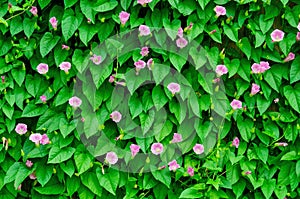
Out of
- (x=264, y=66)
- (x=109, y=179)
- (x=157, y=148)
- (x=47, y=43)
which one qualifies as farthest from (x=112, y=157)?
(x=264, y=66)

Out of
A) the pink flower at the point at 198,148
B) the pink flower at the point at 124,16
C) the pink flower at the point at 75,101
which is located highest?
the pink flower at the point at 124,16


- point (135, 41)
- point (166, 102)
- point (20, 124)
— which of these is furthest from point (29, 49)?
point (166, 102)

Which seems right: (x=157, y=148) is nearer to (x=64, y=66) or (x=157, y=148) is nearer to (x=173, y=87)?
(x=173, y=87)

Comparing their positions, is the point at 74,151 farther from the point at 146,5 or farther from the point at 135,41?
the point at 146,5

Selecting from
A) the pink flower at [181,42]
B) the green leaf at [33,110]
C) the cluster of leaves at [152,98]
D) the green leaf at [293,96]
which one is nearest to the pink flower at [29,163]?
the cluster of leaves at [152,98]

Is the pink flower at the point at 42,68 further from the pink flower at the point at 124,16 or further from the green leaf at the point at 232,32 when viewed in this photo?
the green leaf at the point at 232,32

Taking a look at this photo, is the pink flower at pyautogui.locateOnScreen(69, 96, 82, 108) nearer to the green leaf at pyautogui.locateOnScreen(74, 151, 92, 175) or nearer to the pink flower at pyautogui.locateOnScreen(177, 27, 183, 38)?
the green leaf at pyautogui.locateOnScreen(74, 151, 92, 175)
